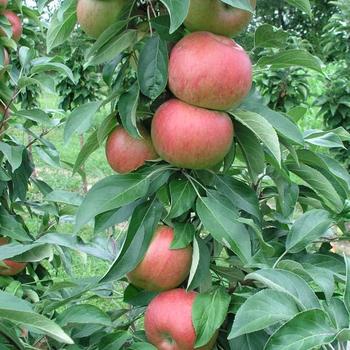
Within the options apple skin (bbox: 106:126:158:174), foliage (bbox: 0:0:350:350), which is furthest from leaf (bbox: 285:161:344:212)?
apple skin (bbox: 106:126:158:174)

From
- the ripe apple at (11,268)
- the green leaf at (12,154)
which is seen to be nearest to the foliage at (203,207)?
the green leaf at (12,154)

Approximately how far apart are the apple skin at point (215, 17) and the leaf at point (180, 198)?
0.25 meters

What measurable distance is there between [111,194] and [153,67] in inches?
8.0

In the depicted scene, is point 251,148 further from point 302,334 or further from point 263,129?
point 302,334

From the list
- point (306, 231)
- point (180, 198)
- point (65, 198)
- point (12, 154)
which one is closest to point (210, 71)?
point (180, 198)

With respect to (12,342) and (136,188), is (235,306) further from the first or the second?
(12,342)

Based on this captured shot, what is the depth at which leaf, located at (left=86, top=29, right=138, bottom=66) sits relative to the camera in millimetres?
933

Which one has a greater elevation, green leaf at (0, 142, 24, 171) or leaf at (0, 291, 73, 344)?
leaf at (0, 291, 73, 344)

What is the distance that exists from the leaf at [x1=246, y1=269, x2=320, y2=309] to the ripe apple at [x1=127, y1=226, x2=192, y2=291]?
0.17 m

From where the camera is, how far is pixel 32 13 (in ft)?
5.98

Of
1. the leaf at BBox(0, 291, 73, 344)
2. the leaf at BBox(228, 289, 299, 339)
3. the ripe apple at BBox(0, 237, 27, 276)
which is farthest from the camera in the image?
the ripe apple at BBox(0, 237, 27, 276)

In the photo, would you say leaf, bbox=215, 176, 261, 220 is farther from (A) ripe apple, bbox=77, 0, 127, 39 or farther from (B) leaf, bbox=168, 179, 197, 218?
(A) ripe apple, bbox=77, 0, 127, 39

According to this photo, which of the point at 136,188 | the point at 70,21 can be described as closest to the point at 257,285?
the point at 136,188

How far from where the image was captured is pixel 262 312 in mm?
729
